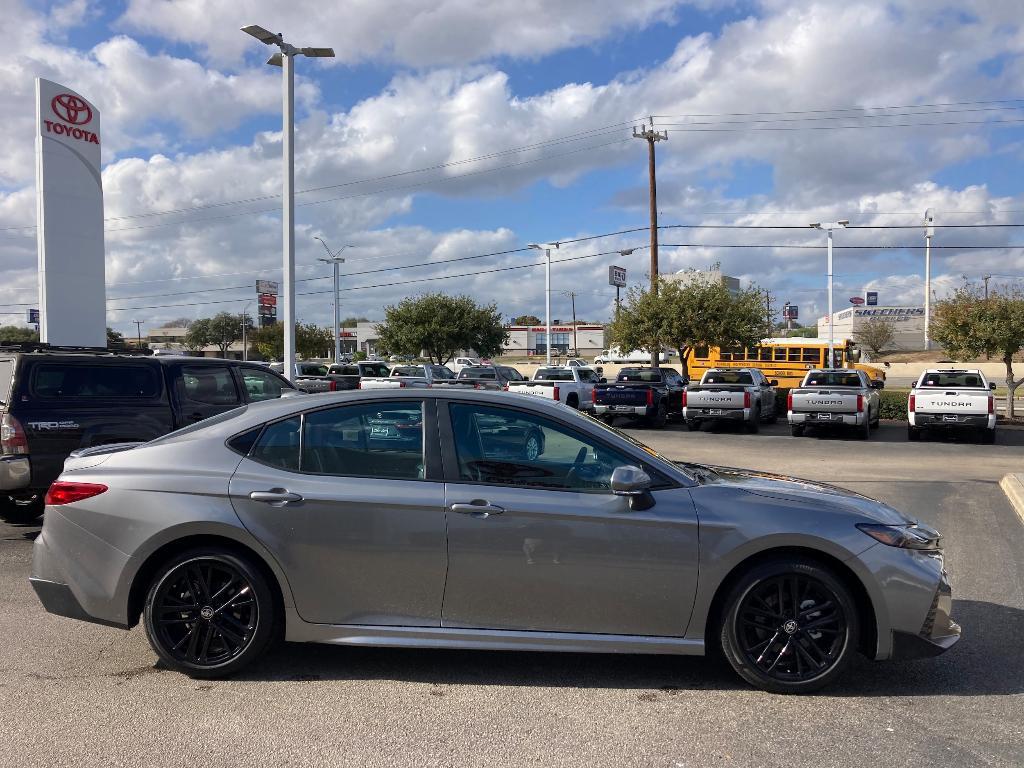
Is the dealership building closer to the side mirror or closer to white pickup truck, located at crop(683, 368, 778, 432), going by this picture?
white pickup truck, located at crop(683, 368, 778, 432)

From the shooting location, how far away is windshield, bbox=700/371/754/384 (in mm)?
22344

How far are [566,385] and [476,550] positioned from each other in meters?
20.9

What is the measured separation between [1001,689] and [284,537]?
12.6 feet

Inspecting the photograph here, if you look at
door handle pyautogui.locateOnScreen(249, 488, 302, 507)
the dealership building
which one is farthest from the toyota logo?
the dealership building

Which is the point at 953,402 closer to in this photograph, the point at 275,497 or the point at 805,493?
the point at 805,493

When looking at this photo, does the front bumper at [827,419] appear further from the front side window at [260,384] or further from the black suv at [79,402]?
the black suv at [79,402]

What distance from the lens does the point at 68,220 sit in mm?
22688

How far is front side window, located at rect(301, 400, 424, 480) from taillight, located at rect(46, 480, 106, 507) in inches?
45.2

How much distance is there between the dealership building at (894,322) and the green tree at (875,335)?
267 cm

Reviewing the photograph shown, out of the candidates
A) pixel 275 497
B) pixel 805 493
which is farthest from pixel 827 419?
pixel 275 497

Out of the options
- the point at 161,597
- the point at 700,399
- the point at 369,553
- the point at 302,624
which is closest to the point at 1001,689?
the point at 369,553

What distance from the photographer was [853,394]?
19328 mm

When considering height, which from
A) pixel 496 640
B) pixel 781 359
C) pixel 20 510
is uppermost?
pixel 781 359

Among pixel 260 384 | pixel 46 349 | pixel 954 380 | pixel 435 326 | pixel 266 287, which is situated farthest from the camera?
pixel 435 326
